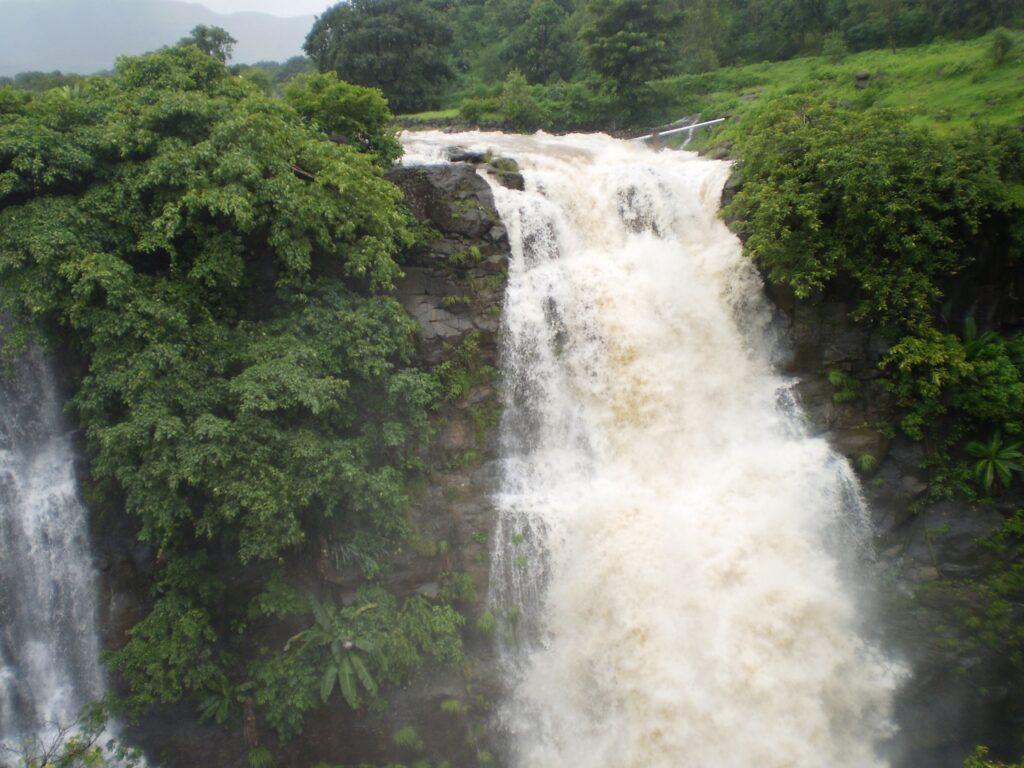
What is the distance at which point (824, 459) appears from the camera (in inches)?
487

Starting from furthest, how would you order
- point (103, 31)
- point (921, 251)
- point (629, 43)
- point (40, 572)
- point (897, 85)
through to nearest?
1. point (103, 31)
2. point (629, 43)
3. point (897, 85)
4. point (921, 251)
5. point (40, 572)

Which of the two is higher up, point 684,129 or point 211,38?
point 211,38

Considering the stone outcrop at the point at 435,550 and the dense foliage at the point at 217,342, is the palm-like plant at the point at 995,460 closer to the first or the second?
the stone outcrop at the point at 435,550

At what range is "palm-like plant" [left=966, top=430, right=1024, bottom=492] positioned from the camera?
37.9ft

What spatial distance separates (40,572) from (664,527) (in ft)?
36.2

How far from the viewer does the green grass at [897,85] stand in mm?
16766

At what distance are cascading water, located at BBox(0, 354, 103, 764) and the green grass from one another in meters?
18.7

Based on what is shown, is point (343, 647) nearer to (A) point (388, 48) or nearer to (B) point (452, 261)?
(B) point (452, 261)

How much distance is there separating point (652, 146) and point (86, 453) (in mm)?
20354

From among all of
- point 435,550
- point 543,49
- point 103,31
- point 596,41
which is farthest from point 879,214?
point 103,31

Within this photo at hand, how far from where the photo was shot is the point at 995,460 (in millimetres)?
11719

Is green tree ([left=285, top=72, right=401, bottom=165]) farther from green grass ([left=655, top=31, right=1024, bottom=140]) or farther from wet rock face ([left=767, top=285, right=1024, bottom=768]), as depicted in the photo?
green grass ([left=655, top=31, right=1024, bottom=140])

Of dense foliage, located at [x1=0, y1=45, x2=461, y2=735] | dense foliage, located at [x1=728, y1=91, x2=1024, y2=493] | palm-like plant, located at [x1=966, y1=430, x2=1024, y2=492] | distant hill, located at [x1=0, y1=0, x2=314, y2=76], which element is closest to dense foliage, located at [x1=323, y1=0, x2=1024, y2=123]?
dense foliage, located at [x1=728, y1=91, x2=1024, y2=493]

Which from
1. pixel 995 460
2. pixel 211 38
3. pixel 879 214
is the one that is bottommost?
pixel 995 460
